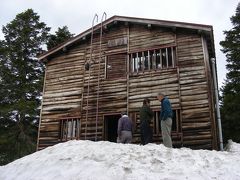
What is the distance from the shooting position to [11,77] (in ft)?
78.2

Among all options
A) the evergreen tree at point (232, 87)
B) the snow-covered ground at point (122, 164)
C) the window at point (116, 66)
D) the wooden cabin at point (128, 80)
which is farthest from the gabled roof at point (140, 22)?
the evergreen tree at point (232, 87)

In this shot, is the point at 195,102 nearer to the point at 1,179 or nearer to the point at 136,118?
the point at 136,118

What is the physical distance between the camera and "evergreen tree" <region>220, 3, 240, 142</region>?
20.8 meters

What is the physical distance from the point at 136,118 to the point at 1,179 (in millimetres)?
6764

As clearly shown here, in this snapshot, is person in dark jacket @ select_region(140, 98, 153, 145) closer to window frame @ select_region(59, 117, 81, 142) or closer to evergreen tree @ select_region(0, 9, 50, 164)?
window frame @ select_region(59, 117, 81, 142)

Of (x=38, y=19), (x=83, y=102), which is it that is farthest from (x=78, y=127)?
(x=38, y=19)

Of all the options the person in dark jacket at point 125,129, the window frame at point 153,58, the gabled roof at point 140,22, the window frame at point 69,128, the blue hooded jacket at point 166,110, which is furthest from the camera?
the window frame at point 69,128

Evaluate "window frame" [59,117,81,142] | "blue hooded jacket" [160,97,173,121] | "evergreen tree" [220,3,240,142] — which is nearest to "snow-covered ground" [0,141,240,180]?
"blue hooded jacket" [160,97,173,121]

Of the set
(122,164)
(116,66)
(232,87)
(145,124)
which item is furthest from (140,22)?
(232,87)

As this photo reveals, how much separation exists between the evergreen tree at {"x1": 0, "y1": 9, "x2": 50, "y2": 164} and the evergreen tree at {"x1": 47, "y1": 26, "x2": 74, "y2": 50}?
26.8 inches

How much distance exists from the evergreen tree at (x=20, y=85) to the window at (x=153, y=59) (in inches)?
422

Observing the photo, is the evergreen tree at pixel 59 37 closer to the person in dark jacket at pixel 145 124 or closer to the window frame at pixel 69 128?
the window frame at pixel 69 128

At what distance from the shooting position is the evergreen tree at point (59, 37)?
26959mm

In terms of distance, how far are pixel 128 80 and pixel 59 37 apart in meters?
15.0
